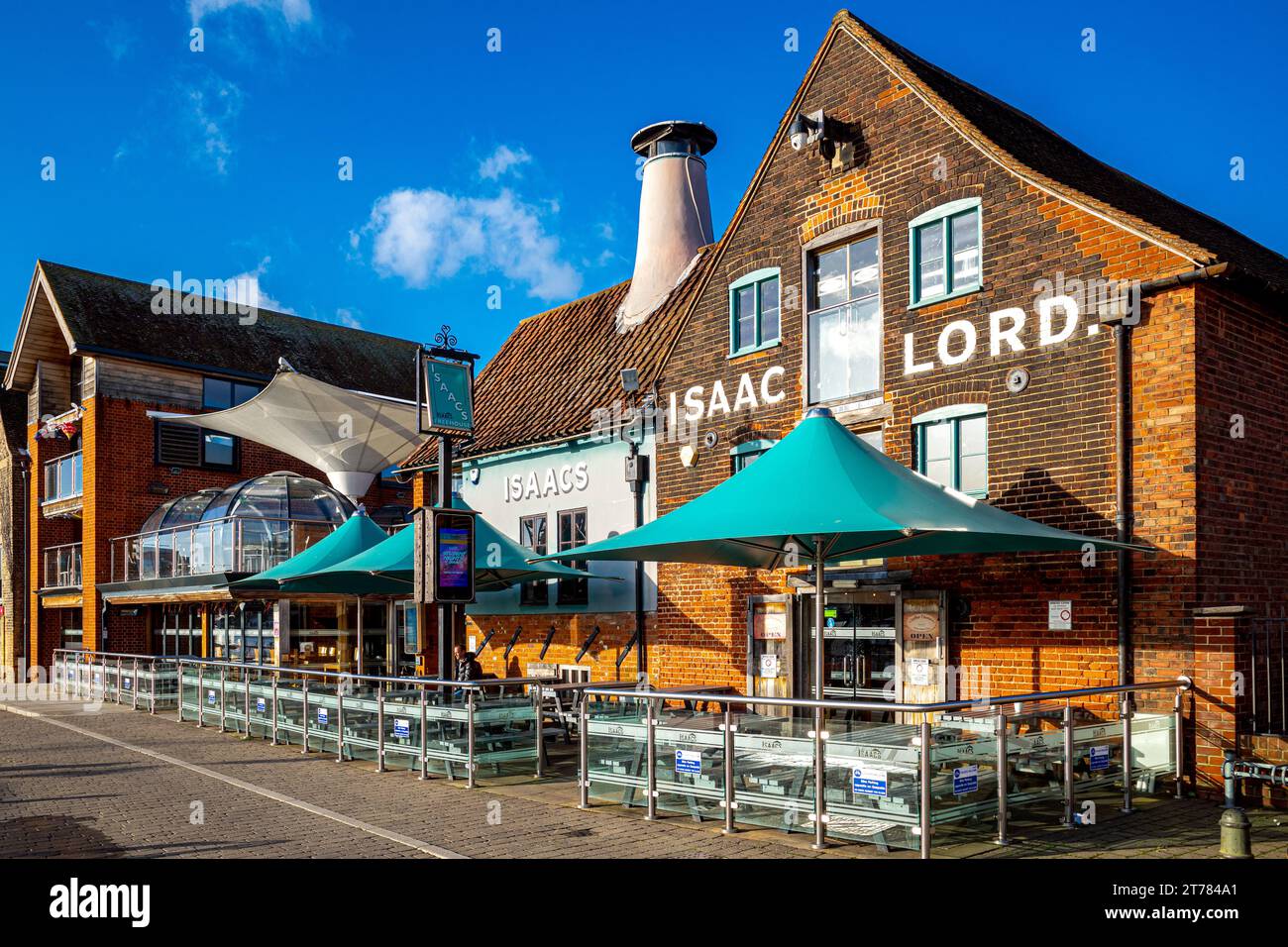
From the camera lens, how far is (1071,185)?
1212cm

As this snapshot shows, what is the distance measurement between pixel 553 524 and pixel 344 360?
1915 centimetres

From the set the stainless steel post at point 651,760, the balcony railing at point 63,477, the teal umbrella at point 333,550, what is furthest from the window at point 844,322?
the balcony railing at point 63,477

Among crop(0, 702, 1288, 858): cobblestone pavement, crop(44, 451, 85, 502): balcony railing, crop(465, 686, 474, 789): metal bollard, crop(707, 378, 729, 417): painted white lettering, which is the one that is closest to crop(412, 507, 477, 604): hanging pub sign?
crop(465, 686, 474, 789): metal bollard

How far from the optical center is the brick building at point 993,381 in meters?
10.5

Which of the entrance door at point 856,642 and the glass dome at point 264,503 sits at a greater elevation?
the glass dome at point 264,503

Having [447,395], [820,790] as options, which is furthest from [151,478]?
[820,790]

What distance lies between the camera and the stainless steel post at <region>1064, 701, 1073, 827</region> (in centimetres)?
862

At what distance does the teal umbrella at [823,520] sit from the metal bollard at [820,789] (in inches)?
23.9

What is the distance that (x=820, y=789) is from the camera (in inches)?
317

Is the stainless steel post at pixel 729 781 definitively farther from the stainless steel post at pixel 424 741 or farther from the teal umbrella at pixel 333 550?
the teal umbrella at pixel 333 550

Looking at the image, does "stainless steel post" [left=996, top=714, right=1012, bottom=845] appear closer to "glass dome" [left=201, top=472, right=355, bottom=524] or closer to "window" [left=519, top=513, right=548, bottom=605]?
"window" [left=519, top=513, right=548, bottom=605]

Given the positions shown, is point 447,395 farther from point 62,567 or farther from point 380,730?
point 62,567
